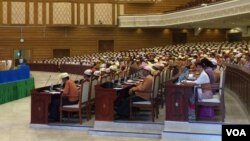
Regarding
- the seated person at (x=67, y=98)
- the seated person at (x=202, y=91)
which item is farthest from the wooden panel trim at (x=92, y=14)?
the seated person at (x=202, y=91)

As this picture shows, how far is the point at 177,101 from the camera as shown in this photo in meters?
7.37

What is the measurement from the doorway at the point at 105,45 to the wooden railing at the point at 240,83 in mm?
21316

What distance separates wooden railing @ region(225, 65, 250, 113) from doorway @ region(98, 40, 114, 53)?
2132 centimetres

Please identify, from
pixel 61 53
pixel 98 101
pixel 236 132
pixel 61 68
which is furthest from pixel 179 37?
pixel 236 132

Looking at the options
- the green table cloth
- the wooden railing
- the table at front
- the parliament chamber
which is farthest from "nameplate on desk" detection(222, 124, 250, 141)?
the green table cloth

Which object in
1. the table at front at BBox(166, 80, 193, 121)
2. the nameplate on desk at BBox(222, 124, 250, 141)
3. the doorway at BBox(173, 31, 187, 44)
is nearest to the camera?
the nameplate on desk at BBox(222, 124, 250, 141)

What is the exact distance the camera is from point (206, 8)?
24562 mm

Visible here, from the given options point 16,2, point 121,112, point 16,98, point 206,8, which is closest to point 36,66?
point 16,2

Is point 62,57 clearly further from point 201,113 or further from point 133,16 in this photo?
point 201,113

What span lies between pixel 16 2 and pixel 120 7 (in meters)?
7.84

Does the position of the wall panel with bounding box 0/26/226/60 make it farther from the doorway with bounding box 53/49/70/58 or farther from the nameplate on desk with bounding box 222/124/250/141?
the nameplate on desk with bounding box 222/124/250/141

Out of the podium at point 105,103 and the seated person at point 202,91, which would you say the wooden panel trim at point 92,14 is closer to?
the podium at point 105,103

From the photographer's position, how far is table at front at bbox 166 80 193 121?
7.32 m

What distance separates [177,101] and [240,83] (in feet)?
8.87
